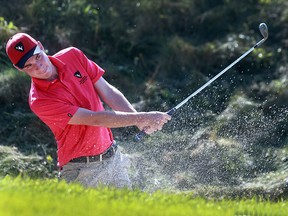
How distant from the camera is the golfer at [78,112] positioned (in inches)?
257

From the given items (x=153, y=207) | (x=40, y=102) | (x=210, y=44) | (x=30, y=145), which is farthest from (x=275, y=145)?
(x=153, y=207)

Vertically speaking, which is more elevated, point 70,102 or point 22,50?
point 22,50

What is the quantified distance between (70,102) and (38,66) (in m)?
0.45

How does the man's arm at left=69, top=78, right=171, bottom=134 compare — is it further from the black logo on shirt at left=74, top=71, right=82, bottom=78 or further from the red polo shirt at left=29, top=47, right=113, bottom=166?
the black logo on shirt at left=74, top=71, right=82, bottom=78

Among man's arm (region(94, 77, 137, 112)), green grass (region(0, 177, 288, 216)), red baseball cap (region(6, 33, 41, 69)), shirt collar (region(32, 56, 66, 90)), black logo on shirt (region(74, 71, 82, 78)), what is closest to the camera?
green grass (region(0, 177, 288, 216))

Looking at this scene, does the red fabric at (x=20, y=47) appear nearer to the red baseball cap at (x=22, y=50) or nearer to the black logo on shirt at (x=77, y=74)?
the red baseball cap at (x=22, y=50)

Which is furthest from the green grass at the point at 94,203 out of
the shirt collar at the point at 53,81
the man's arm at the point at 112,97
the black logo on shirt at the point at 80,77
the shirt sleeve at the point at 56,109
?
the man's arm at the point at 112,97

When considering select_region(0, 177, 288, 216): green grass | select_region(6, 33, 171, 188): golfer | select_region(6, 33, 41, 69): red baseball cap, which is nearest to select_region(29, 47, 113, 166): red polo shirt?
select_region(6, 33, 171, 188): golfer

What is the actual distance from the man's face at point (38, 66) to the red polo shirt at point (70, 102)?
68mm

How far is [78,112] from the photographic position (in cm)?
651

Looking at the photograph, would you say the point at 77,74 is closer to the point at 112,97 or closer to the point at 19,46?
the point at 112,97

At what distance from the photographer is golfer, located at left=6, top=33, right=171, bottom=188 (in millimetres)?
6527

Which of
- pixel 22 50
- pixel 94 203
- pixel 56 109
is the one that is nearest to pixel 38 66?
pixel 22 50

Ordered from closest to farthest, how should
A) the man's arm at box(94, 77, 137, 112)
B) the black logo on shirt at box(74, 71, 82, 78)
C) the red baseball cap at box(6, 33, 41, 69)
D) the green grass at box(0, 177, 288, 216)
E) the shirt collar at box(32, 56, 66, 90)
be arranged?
the green grass at box(0, 177, 288, 216) < the red baseball cap at box(6, 33, 41, 69) < the shirt collar at box(32, 56, 66, 90) < the black logo on shirt at box(74, 71, 82, 78) < the man's arm at box(94, 77, 137, 112)
